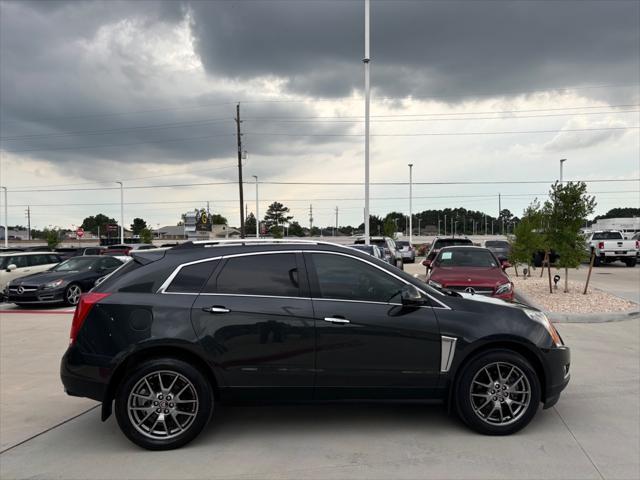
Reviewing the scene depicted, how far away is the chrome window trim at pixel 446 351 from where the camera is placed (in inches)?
164

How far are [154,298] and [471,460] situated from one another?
290 centimetres

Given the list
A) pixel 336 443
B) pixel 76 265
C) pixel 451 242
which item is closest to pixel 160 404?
pixel 336 443

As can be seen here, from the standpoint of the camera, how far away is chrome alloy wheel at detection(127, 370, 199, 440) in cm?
402

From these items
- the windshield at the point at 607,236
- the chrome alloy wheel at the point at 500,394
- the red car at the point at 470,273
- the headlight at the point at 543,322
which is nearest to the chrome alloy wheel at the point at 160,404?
the chrome alloy wheel at the point at 500,394

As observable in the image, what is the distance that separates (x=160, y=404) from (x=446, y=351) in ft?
8.15

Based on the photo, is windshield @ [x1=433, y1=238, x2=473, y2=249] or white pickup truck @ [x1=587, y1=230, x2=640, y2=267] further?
white pickup truck @ [x1=587, y1=230, x2=640, y2=267]

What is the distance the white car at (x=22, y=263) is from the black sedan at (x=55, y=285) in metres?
1.70

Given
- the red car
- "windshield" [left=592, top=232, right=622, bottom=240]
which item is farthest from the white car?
"windshield" [left=592, top=232, right=622, bottom=240]

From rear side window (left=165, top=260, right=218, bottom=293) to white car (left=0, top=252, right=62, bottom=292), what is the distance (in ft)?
41.7

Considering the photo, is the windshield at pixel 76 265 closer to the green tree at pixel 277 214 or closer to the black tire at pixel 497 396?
the black tire at pixel 497 396

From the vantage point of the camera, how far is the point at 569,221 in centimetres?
1271

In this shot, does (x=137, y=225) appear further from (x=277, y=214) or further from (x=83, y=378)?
(x=83, y=378)

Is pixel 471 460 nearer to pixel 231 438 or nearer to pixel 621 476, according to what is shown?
pixel 621 476

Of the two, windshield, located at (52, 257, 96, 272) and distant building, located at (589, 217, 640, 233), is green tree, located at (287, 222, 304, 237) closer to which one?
distant building, located at (589, 217, 640, 233)
